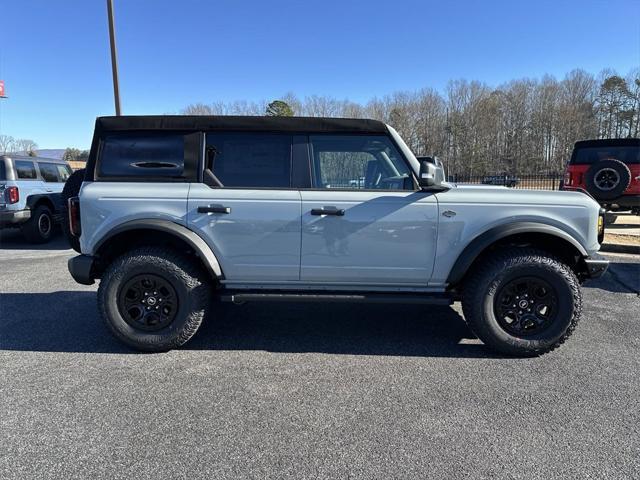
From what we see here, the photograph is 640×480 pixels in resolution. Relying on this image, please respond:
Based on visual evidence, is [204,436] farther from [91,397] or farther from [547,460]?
[547,460]

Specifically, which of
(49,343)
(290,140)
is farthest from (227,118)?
(49,343)

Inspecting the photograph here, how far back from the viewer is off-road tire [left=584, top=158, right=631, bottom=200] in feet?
26.5

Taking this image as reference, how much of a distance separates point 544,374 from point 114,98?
1273 centimetres

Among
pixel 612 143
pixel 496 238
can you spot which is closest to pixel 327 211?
pixel 496 238

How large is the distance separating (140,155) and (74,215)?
0.76 m

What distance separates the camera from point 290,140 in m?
3.48

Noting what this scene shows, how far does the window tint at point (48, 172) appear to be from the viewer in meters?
9.44

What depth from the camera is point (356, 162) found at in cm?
356

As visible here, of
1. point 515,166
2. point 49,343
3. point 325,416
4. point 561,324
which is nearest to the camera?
point 325,416

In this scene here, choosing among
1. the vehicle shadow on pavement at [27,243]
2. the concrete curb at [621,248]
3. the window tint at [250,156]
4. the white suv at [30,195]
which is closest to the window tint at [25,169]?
the white suv at [30,195]

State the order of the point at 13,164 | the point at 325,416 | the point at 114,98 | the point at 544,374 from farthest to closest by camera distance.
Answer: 1. the point at 114,98
2. the point at 13,164
3. the point at 544,374
4. the point at 325,416

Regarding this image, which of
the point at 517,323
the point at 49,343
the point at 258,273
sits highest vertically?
the point at 258,273

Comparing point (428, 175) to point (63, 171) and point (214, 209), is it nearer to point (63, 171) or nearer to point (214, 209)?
point (214, 209)

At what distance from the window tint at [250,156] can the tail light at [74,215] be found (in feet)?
3.87
